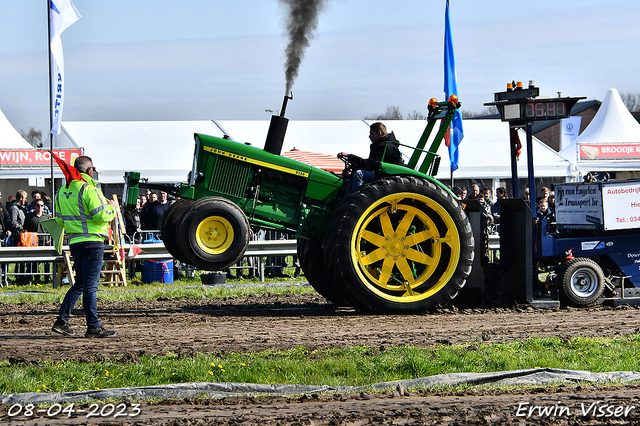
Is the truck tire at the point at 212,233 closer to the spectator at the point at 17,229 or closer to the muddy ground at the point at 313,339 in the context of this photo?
the muddy ground at the point at 313,339

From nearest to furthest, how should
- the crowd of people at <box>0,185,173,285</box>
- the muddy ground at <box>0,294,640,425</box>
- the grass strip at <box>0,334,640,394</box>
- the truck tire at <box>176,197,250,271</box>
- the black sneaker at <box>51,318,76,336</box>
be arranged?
the muddy ground at <box>0,294,640,425</box>, the grass strip at <box>0,334,640,394</box>, the black sneaker at <box>51,318,76,336</box>, the truck tire at <box>176,197,250,271</box>, the crowd of people at <box>0,185,173,285</box>

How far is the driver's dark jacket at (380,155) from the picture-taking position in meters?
9.77

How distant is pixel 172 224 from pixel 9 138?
1684 centimetres

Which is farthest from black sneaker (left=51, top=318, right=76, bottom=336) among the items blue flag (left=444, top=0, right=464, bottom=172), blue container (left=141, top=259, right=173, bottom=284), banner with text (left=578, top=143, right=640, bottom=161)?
banner with text (left=578, top=143, right=640, bottom=161)

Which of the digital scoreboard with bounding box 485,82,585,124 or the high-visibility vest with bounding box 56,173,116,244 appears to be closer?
the high-visibility vest with bounding box 56,173,116,244

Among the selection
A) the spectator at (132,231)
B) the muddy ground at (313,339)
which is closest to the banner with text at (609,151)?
the spectator at (132,231)

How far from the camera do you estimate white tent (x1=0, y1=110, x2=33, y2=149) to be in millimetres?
23578

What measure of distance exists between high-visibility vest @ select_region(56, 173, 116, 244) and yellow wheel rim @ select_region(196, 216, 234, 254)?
1.18 metres

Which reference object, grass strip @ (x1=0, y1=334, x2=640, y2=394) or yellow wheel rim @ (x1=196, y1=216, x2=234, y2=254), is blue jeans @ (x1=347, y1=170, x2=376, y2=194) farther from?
grass strip @ (x1=0, y1=334, x2=640, y2=394)

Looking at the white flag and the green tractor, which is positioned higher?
the white flag

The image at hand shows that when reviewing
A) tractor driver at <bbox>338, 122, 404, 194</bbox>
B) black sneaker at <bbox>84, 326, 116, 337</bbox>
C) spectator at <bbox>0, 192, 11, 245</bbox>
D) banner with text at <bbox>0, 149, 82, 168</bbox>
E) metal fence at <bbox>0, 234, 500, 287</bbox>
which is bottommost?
black sneaker at <bbox>84, 326, 116, 337</bbox>

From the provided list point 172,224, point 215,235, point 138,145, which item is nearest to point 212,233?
point 215,235

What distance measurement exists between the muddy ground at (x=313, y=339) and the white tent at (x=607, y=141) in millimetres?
16814

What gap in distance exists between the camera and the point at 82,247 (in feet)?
26.6
